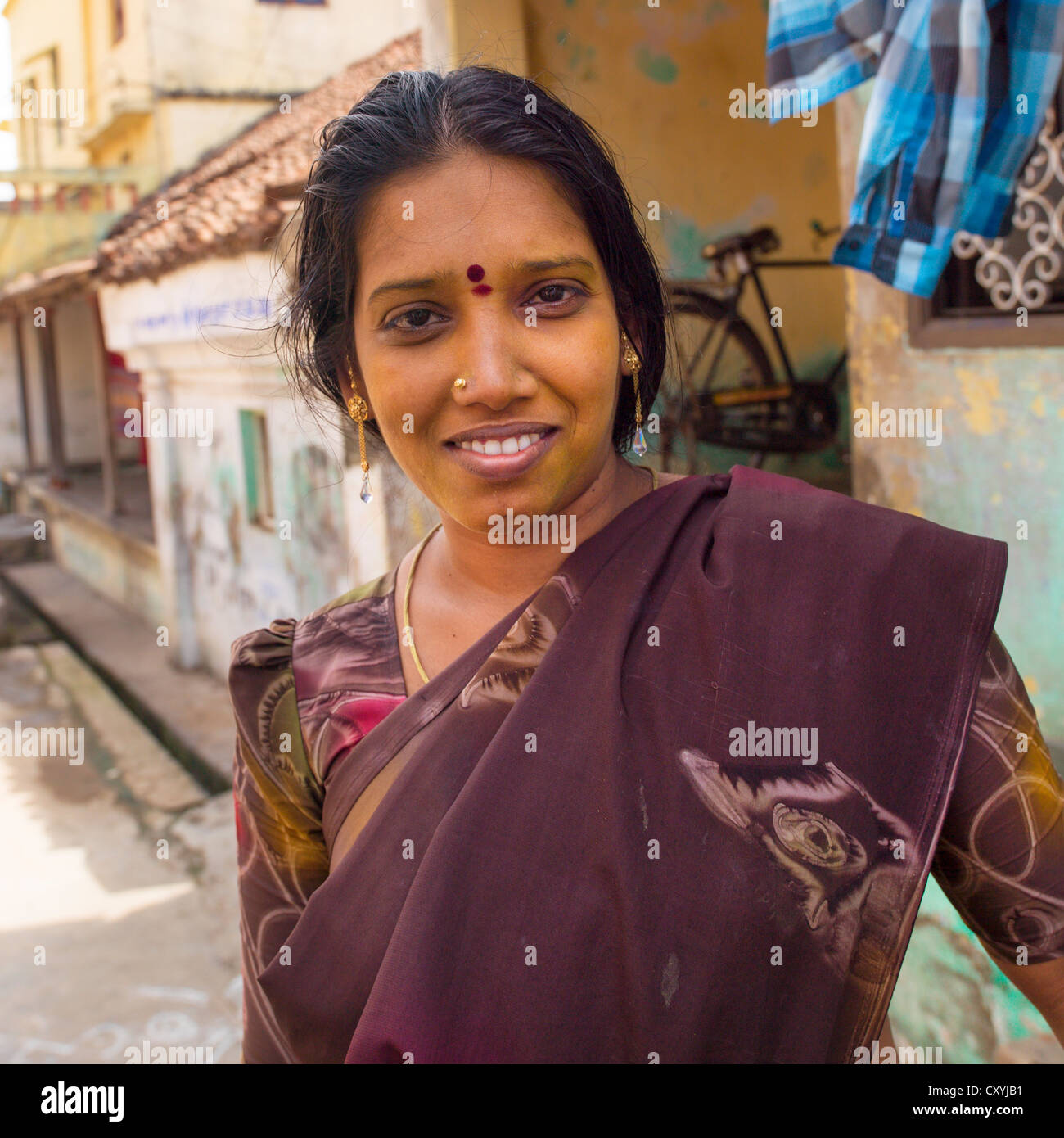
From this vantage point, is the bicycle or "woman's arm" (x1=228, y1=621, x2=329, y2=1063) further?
the bicycle

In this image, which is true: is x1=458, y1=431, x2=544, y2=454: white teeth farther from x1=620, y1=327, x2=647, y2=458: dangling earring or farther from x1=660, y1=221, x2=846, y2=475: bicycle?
x1=660, y1=221, x2=846, y2=475: bicycle

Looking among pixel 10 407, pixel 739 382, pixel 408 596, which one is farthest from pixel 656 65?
pixel 10 407

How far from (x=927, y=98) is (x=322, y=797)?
5.80 feet

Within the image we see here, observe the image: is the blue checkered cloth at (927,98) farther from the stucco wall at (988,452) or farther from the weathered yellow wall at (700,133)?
the weathered yellow wall at (700,133)

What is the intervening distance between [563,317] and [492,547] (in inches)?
12.6

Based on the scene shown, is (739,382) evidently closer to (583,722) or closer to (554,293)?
(554,293)

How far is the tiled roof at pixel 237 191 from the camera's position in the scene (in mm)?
6531

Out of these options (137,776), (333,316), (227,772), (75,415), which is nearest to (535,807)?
(333,316)

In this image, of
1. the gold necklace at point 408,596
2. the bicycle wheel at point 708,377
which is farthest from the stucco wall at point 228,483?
the gold necklace at point 408,596

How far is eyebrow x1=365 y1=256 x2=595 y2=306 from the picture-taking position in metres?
1.30

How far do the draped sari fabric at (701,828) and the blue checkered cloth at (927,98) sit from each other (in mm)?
1269

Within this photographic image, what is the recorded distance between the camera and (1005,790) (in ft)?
3.88

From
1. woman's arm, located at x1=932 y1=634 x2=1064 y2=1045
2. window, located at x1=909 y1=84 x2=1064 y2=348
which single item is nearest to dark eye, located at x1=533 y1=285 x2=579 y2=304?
woman's arm, located at x1=932 y1=634 x2=1064 y2=1045
